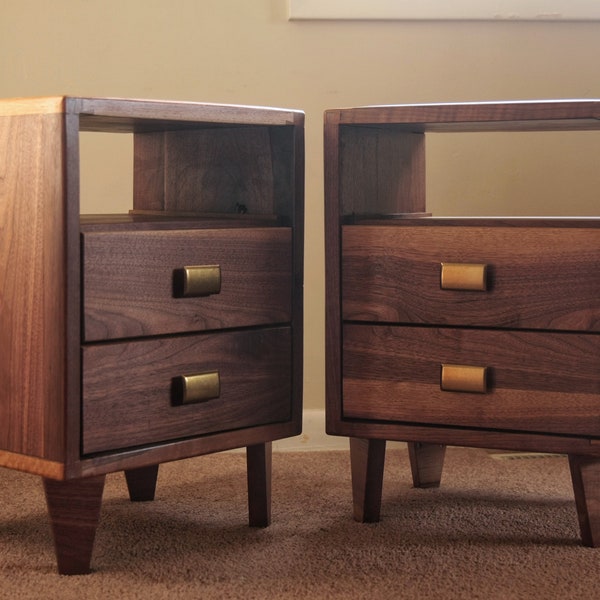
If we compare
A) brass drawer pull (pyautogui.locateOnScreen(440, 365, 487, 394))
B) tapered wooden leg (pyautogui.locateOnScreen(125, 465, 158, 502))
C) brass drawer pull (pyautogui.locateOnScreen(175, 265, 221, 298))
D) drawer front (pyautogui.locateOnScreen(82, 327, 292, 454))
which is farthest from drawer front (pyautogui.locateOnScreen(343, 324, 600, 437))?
tapered wooden leg (pyautogui.locateOnScreen(125, 465, 158, 502))

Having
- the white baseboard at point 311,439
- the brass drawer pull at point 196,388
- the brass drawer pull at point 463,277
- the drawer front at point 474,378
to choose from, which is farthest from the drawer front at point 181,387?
the white baseboard at point 311,439

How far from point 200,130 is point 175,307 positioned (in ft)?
1.07

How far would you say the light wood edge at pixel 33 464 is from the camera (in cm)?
123

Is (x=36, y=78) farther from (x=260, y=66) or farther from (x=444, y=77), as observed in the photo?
(x=444, y=77)

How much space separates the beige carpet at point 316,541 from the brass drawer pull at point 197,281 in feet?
1.05

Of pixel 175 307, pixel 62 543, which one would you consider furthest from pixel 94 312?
pixel 62 543

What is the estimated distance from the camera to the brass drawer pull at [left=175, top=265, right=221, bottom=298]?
4.32ft

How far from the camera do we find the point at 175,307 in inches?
51.9

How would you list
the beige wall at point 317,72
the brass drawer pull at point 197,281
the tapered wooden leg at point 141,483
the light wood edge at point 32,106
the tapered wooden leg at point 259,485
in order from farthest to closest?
1. the beige wall at point 317,72
2. the tapered wooden leg at point 141,483
3. the tapered wooden leg at point 259,485
4. the brass drawer pull at point 197,281
5. the light wood edge at point 32,106

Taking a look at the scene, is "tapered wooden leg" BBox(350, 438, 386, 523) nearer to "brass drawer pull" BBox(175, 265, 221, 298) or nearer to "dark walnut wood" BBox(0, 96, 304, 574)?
"dark walnut wood" BBox(0, 96, 304, 574)

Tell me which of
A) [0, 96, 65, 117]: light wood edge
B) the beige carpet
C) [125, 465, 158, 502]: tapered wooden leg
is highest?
[0, 96, 65, 117]: light wood edge

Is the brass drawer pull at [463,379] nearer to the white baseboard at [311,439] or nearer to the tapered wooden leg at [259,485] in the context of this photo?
the tapered wooden leg at [259,485]

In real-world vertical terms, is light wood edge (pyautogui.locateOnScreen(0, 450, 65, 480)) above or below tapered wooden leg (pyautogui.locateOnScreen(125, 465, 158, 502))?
above

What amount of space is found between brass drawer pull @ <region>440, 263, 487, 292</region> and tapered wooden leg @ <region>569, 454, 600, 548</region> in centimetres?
24
